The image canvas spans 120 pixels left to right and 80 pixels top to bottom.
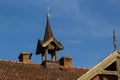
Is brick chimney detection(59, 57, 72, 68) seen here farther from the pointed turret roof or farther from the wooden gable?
the wooden gable

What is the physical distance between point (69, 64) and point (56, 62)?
3.34 ft

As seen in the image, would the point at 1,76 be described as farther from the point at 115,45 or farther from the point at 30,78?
the point at 115,45

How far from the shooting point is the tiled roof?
2667cm

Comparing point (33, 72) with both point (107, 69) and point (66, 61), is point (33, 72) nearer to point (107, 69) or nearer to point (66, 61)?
point (66, 61)

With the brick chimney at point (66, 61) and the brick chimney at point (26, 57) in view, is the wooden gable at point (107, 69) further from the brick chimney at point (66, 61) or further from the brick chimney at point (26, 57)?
the brick chimney at point (26, 57)

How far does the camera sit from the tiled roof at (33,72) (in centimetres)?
2667

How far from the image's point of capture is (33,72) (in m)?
28.0

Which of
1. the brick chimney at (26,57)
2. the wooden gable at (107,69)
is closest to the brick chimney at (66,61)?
the brick chimney at (26,57)

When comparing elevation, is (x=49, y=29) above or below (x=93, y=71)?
above

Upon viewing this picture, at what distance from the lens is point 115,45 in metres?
24.0

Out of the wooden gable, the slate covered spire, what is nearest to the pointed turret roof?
the slate covered spire

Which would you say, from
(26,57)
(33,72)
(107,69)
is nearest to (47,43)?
(26,57)

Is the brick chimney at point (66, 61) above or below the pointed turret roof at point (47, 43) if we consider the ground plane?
below


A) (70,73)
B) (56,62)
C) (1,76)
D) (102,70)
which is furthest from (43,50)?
(102,70)
